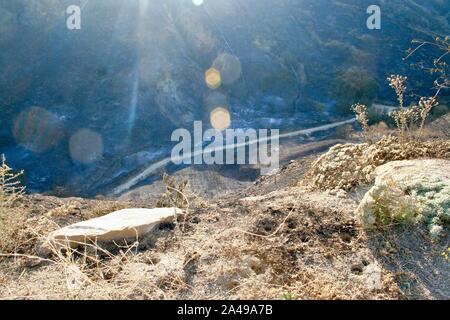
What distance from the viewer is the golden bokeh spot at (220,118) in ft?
74.9

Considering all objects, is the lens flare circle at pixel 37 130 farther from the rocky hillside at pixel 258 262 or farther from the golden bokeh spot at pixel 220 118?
the rocky hillside at pixel 258 262

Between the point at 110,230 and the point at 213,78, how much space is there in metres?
24.4

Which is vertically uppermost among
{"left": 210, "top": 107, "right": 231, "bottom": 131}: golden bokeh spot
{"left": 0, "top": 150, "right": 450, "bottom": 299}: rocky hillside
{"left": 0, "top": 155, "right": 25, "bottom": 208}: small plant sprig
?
{"left": 0, "top": 155, "right": 25, "bottom": 208}: small plant sprig

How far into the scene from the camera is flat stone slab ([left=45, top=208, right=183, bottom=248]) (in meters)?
3.43

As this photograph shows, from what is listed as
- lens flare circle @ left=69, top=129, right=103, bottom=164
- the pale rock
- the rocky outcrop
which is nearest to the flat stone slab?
the pale rock

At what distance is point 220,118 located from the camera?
23.6 m

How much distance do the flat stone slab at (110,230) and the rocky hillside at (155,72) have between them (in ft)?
42.9

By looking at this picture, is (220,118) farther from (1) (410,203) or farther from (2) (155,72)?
(1) (410,203)

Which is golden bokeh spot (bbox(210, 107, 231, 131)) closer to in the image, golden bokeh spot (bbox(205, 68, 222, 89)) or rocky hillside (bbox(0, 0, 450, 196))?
rocky hillside (bbox(0, 0, 450, 196))

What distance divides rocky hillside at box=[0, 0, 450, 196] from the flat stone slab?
13061mm

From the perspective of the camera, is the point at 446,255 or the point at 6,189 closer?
the point at 446,255

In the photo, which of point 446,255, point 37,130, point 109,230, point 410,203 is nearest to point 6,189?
point 109,230

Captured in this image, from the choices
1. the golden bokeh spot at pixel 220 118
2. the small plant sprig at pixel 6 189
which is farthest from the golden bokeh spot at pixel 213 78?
the small plant sprig at pixel 6 189
